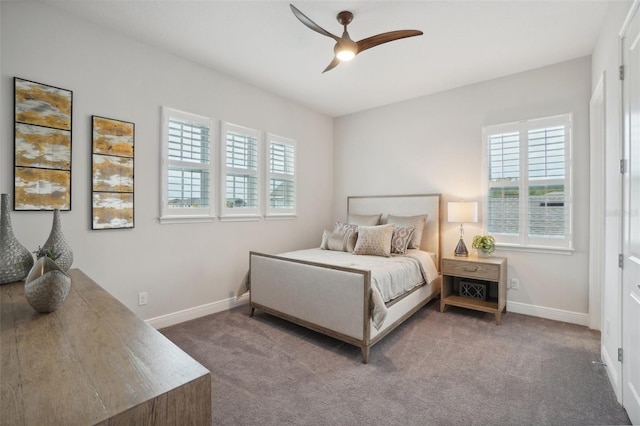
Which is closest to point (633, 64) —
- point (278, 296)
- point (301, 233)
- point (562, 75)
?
point (562, 75)

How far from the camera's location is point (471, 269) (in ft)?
10.8

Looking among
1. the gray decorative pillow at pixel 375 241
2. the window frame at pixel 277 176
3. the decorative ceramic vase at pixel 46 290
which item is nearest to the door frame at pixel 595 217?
the gray decorative pillow at pixel 375 241

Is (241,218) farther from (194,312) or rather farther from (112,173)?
(112,173)

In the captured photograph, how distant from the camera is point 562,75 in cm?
322

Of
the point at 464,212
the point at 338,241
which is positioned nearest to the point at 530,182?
the point at 464,212

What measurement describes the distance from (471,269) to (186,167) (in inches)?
129

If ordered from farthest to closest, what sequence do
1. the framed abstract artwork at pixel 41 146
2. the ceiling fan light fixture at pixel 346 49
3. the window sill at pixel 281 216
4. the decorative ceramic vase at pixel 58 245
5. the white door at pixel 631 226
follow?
the window sill at pixel 281 216, the ceiling fan light fixture at pixel 346 49, the framed abstract artwork at pixel 41 146, the decorative ceramic vase at pixel 58 245, the white door at pixel 631 226

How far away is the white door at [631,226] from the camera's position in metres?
1.59

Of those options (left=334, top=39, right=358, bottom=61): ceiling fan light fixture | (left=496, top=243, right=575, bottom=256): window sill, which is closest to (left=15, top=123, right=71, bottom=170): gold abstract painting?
(left=334, top=39, right=358, bottom=61): ceiling fan light fixture

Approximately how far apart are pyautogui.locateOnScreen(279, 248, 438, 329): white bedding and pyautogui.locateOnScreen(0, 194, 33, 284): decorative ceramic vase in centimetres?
203

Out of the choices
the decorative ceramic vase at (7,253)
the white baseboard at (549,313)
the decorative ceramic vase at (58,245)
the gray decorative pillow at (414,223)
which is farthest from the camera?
the gray decorative pillow at (414,223)

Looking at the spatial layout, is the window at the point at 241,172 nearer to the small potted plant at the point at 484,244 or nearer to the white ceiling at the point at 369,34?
the white ceiling at the point at 369,34

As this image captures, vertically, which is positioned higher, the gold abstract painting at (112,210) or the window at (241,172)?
the window at (241,172)

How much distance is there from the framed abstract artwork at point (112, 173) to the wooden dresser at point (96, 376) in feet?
5.43
